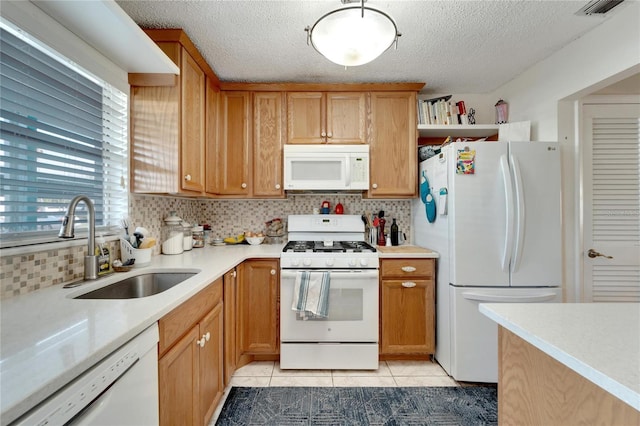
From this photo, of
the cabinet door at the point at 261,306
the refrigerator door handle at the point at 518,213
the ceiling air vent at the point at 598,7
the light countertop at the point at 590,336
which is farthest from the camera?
the cabinet door at the point at 261,306

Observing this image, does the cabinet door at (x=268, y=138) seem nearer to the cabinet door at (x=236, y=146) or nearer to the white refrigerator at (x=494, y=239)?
the cabinet door at (x=236, y=146)

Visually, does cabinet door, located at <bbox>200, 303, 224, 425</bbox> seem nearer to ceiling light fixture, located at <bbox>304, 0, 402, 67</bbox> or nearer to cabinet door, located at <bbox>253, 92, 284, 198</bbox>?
cabinet door, located at <bbox>253, 92, 284, 198</bbox>

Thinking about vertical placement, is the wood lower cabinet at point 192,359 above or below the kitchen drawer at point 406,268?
below

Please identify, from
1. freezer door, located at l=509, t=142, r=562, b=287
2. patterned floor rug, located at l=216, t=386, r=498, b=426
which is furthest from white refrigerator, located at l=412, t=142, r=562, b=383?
patterned floor rug, located at l=216, t=386, r=498, b=426

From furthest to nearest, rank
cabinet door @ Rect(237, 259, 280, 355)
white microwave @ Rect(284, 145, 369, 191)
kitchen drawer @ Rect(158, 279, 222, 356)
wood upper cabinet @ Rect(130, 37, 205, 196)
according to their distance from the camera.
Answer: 1. white microwave @ Rect(284, 145, 369, 191)
2. cabinet door @ Rect(237, 259, 280, 355)
3. wood upper cabinet @ Rect(130, 37, 205, 196)
4. kitchen drawer @ Rect(158, 279, 222, 356)

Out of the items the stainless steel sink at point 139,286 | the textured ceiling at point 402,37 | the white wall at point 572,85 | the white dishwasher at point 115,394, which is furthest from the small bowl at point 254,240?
the white wall at point 572,85

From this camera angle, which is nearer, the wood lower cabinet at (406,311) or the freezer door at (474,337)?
the freezer door at (474,337)

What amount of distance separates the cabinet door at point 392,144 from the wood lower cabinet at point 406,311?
2.41 ft

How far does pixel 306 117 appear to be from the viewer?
8.11 feet

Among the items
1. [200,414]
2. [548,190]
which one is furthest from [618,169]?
[200,414]

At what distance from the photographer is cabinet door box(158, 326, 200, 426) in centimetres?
101

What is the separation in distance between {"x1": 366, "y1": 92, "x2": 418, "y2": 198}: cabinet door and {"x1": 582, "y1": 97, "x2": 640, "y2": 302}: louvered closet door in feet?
4.12

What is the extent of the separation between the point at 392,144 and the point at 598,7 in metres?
1.44

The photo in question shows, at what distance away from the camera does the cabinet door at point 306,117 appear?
2.47m
